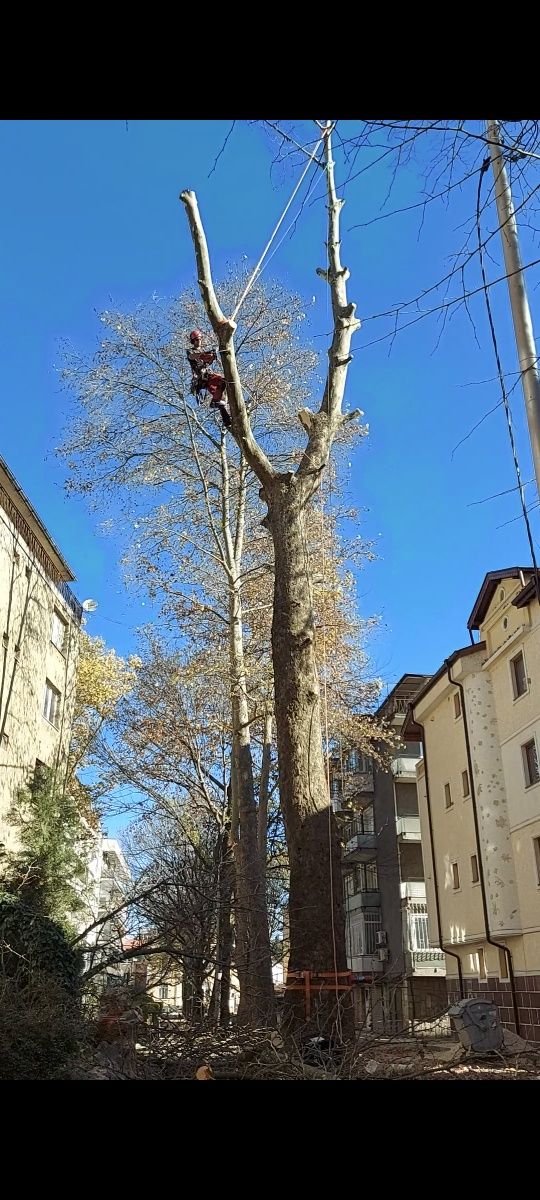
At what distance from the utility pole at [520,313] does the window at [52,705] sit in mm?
12003

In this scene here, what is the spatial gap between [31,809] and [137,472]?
188 inches

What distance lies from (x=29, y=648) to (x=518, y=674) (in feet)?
24.7

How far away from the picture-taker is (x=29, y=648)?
1316 centimetres

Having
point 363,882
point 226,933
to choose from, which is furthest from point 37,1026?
point 363,882

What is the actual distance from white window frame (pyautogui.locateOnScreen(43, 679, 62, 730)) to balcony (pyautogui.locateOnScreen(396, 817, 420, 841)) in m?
10.6

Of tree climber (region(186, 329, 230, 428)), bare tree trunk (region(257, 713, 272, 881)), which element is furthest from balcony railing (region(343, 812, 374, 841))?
tree climber (region(186, 329, 230, 428))

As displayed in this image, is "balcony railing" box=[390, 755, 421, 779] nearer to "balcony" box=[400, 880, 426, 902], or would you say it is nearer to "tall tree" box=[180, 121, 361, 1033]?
"balcony" box=[400, 880, 426, 902]

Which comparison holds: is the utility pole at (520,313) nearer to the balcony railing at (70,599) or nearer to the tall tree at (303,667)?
the tall tree at (303,667)

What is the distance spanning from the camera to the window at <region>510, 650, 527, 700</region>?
14219 millimetres

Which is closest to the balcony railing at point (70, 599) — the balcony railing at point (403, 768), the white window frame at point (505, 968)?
the white window frame at point (505, 968)
